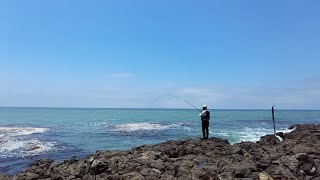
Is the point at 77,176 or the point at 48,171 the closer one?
the point at 77,176

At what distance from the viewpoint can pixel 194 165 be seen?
11.8 m

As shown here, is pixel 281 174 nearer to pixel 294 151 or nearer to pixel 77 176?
pixel 294 151

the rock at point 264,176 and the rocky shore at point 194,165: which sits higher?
the rocky shore at point 194,165

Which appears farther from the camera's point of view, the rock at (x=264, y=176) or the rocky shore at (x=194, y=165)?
the rock at (x=264, y=176)

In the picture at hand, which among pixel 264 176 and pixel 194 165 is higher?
pixel 194 165

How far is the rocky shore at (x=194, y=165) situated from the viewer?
35.6 feet

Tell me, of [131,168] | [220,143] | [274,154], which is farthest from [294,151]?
[131,168]

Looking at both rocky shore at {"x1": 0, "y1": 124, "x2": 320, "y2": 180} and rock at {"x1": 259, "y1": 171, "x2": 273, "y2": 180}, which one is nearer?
rocky shore at {"x1": 0, "y1": 124, "x2": 320, "y2": 180}

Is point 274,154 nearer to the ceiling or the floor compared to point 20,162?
nearer to the ceiling

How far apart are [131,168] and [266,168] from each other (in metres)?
5.06

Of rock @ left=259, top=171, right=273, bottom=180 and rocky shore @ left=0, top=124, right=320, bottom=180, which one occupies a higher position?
rocky shore @ left=0, top=124, right=320, bottom=180

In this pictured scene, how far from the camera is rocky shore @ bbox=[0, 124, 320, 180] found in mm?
10841

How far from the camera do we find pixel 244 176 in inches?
423

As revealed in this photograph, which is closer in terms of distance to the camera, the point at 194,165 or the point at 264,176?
the point at 264,176
